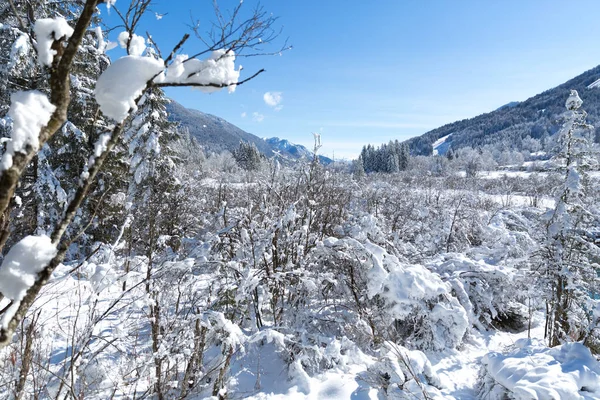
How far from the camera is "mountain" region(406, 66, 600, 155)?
395 feet

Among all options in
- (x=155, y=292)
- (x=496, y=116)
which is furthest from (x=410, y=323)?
(x=496, y=116)

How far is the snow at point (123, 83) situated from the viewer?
3.29 feet

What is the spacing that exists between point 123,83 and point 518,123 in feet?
582

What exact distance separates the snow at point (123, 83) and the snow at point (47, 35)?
13 centimetres

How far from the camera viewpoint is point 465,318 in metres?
5.84

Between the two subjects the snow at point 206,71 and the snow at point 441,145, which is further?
the snow at point 441,145

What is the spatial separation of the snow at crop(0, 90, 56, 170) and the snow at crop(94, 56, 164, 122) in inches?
6.8

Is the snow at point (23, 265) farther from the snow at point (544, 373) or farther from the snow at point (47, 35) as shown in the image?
the snow at point (544, 373)

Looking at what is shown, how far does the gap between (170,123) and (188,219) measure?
4.61 m

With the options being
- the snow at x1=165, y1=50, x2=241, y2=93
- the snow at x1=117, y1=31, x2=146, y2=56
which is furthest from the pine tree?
the snow at x1=117, y1=31, x2=146, y2=56

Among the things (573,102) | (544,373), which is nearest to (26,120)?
(544,373)

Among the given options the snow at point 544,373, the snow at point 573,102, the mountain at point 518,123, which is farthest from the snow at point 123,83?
the mountain at point 518,123

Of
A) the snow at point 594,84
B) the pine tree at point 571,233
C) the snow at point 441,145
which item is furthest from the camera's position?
the snow at point 441,145

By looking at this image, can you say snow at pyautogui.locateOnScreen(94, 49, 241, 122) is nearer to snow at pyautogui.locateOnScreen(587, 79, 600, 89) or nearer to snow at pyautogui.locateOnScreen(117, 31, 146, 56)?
snow at pyautogui.locateOnScreen(117, 31, 146, 56)
